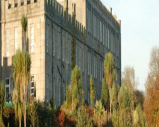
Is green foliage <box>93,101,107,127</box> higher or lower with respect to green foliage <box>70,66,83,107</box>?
lower

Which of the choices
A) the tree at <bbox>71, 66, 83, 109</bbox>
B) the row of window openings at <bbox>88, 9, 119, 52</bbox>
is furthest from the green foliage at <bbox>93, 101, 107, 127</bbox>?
the row of window openings at <bbox>88, 9, 119, 52</bbox>

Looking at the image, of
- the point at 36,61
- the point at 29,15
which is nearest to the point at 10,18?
the point at 29,15

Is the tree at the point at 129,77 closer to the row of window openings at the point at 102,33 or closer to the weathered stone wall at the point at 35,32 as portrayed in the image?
the row of window openings at the point at 102,33

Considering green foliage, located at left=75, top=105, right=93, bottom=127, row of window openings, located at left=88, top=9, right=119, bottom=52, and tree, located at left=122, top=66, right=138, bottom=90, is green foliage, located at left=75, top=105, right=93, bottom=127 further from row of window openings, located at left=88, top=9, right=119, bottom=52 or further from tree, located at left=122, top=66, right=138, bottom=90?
tree, located at left=122, top=66, right=138, bottom=90

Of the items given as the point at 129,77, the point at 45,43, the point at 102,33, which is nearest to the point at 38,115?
the point at 45,43

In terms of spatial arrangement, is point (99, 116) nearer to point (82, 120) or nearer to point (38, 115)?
point (82, 120)

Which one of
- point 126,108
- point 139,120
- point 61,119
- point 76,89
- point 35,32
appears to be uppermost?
point 35,32

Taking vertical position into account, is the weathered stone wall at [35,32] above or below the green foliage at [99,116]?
above

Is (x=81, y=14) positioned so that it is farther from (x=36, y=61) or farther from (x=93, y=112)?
(x=93, y=112)

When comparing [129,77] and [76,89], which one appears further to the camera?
[129,77]

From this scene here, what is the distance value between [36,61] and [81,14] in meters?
15.5

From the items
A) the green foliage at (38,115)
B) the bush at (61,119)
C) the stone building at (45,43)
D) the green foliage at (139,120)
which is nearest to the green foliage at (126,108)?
the green foliage at (139,120)

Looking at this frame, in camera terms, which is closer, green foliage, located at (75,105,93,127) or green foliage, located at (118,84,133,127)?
green foliage, located at (75,105,93,127)

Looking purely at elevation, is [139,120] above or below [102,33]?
below
